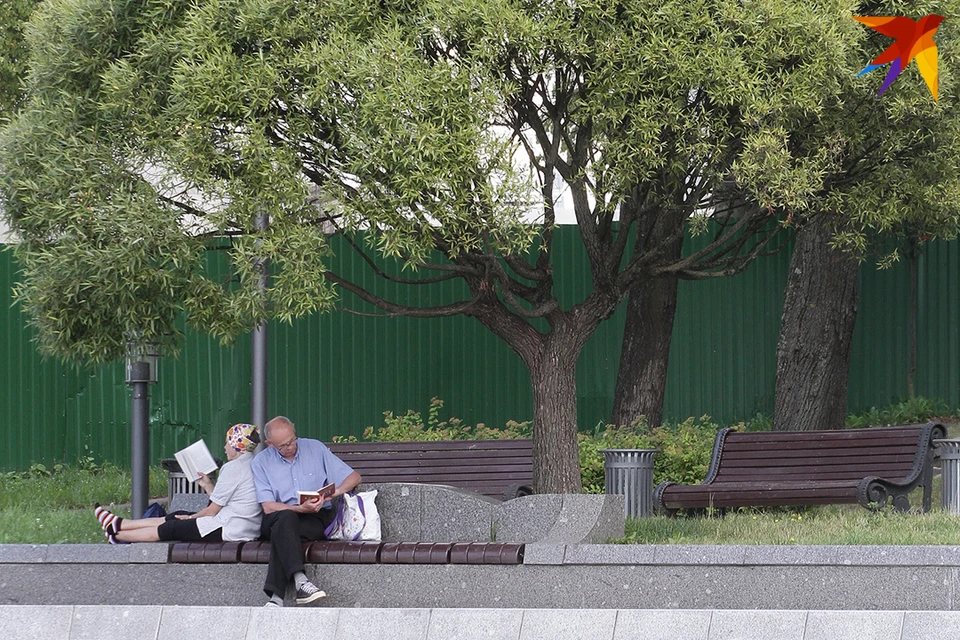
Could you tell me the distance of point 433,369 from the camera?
15.4m

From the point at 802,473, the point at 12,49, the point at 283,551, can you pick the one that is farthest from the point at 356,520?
the point at 12,49

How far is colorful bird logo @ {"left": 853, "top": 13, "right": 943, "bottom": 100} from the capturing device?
25.5 ft

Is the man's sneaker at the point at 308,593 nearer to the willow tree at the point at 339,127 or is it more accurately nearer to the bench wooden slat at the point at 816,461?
the willow tree at the point at 339,127

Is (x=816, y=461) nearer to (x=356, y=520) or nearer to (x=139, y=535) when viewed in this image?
(x=356, y=520)

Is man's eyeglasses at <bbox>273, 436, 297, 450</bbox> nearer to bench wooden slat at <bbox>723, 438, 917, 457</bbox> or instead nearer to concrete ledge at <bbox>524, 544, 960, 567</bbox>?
concrete ledge at <bbox>524, 544, 960, 567</bbox>

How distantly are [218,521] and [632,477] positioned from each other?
3403 mm

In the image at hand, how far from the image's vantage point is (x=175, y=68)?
761cm

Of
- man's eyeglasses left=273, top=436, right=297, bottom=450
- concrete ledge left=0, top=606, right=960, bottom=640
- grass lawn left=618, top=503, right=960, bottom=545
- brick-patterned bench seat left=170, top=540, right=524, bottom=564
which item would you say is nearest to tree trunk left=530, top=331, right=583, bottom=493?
grass lawn left=618, top=503, right=960, bottom=545

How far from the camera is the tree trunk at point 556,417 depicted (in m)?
9.16


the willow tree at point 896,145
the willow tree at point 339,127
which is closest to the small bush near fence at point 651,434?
the willow tree at point 896,145

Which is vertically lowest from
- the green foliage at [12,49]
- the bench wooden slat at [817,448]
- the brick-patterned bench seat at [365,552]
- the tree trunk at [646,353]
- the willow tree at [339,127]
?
the brick-patterned bench seat at [365,552]

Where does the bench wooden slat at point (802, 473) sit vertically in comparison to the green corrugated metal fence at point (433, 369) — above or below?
below

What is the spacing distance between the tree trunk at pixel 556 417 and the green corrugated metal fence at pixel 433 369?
20.4ft

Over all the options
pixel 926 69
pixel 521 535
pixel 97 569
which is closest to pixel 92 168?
pixel 97 569
